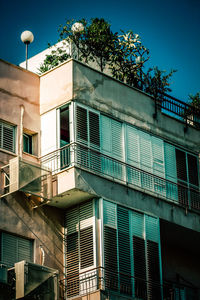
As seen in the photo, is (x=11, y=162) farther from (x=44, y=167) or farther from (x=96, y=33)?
(x=96, y=33)

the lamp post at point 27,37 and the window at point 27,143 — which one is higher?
the lamp post at point 27,37

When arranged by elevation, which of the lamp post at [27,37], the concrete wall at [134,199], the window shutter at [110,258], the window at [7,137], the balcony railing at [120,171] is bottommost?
the window shutter at [110,258]

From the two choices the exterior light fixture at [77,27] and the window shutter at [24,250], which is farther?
the exterior light fixture at [77,27]

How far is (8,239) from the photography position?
23406mm

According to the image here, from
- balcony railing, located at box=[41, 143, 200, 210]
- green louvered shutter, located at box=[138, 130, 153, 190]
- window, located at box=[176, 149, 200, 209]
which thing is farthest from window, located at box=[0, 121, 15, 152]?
window, located at box=[176, 149, 200, 209]

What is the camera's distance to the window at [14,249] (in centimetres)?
2309

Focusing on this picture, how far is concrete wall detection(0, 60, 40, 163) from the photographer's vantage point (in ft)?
83.8

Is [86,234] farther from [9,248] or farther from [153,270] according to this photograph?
[153,270]

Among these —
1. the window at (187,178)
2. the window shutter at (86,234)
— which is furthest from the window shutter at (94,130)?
the window at (187,178)

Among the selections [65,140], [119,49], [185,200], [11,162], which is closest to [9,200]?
[11,162]

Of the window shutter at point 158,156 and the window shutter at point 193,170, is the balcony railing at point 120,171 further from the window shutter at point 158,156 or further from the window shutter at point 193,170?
the window shutter at point 193,170

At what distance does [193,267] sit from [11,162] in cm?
928

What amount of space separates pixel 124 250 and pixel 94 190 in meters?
2.23

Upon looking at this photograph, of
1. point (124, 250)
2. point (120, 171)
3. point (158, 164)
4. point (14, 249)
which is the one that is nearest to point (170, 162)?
point (158, 164)
